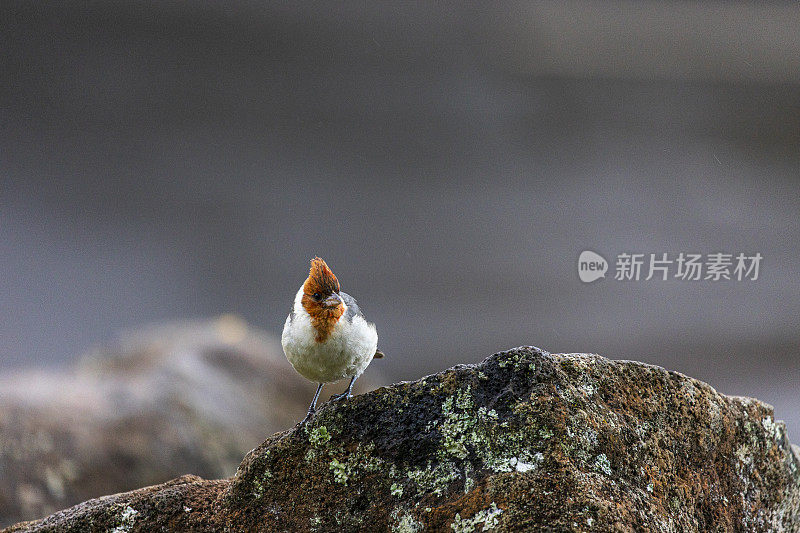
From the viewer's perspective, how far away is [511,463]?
180 cm

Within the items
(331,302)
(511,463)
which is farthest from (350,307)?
(511,463)

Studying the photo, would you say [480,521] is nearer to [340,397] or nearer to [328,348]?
[340,397]

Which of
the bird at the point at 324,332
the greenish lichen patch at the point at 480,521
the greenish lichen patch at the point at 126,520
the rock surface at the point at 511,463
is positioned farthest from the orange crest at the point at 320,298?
the greenish lichen patch at the point at 480,521

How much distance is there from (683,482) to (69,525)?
2075mm

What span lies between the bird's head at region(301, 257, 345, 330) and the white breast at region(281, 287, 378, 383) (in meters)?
0.03

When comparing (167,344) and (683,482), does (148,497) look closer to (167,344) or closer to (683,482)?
(683,482)

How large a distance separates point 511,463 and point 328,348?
104 cm

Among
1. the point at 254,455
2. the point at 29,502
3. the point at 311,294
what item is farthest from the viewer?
the point at 29,502

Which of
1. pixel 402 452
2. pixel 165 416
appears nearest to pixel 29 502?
pixel 165 416

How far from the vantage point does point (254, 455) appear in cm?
218

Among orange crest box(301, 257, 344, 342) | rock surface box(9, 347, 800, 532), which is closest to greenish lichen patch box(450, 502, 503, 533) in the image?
rock surface box(9, 347, 800, 532)

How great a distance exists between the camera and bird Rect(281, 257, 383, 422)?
2.63 metres

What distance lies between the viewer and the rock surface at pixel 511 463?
1.76m

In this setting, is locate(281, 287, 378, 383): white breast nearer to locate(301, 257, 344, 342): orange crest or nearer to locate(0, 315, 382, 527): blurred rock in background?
locate(301, 257, 344, 342): orange crest
